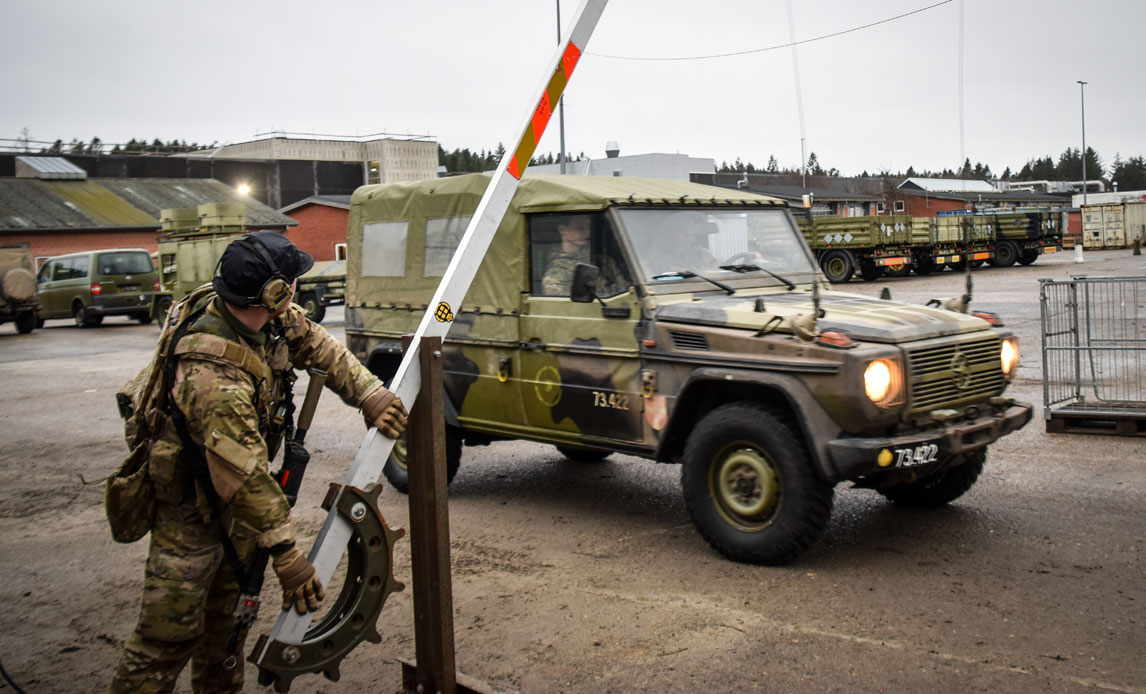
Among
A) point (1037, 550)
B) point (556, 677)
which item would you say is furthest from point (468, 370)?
point (1037, 550)

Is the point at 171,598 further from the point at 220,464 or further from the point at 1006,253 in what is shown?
the point at 1006,253

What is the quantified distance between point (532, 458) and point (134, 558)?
3459mm

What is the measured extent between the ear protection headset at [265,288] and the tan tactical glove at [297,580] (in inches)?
33.2

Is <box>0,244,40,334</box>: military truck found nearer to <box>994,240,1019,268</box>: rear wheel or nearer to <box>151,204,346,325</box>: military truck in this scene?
<box>151,204,346,325</box>: military truck

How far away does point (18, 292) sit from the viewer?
2506 centimetres

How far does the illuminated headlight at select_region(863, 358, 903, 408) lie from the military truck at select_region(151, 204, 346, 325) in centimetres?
2009

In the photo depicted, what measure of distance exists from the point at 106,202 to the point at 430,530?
44.6m

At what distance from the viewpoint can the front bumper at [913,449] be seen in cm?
522

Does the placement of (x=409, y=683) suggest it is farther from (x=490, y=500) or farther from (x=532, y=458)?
(x=532, y=458)

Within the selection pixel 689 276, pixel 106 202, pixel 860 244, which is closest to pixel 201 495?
pixel 689 276

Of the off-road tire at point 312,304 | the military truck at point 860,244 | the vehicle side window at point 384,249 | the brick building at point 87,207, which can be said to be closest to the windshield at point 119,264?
the off-road tire at point 312,304

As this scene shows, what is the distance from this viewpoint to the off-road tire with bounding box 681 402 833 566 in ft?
17.8

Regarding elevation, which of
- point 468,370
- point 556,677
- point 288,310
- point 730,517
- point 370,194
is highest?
point 370,194

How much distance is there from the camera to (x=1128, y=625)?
15.2 ft
